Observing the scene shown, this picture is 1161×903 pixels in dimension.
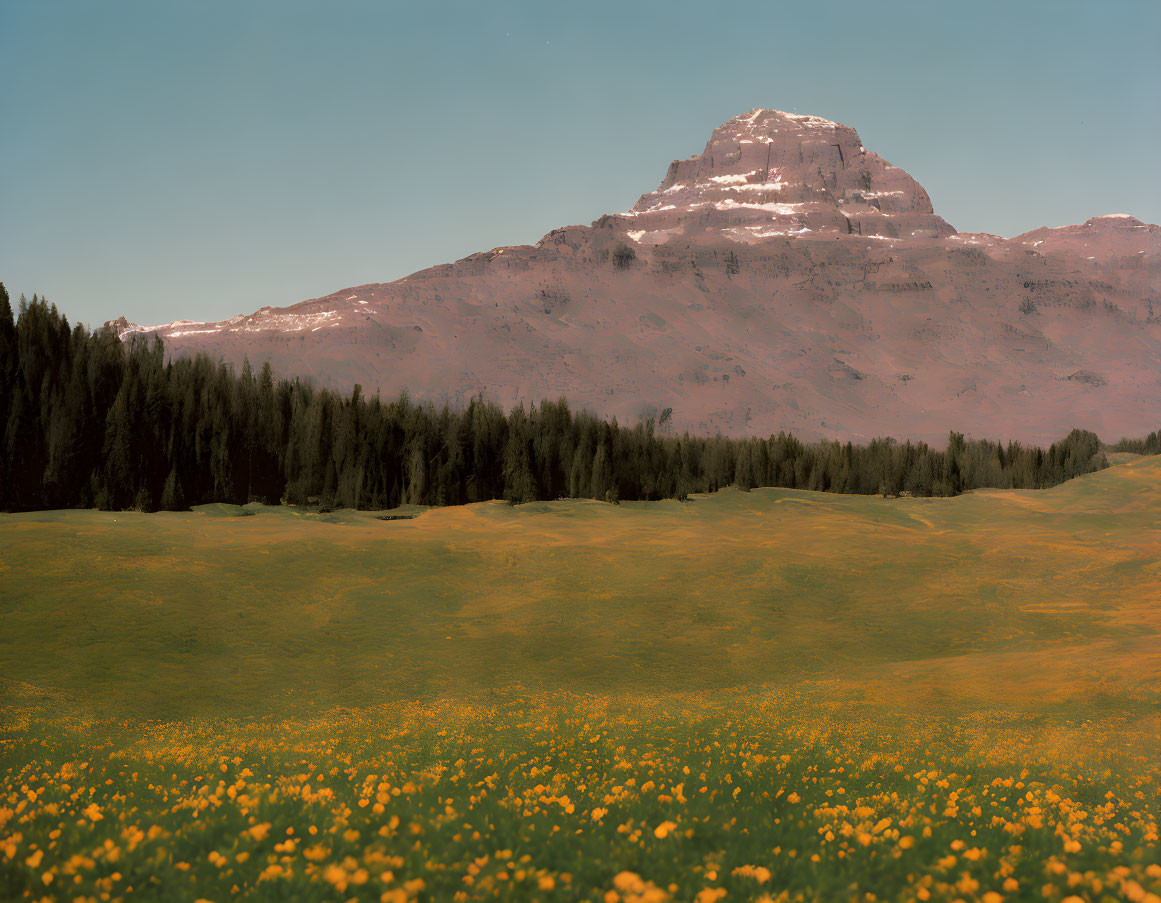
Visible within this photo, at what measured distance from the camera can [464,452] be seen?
3475 cm

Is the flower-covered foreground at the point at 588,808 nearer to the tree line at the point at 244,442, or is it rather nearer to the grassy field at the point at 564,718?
the grassy field at the point at 564,718

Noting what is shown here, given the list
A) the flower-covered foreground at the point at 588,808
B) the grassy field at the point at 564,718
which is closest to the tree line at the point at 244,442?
the grassy field at the point at 564,718

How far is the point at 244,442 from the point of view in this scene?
30.1 m

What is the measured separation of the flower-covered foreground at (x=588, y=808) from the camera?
18.9ft

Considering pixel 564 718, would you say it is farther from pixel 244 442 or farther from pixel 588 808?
pixel 244 442

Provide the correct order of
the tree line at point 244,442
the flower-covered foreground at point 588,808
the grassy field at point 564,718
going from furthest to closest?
1. the tree line at point 244,442
2. the grassy field at point 564,718
3. the flower-covered foreground at point 588,808

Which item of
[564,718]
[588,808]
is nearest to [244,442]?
[564,718]

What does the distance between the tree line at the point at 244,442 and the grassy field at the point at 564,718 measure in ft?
14.2

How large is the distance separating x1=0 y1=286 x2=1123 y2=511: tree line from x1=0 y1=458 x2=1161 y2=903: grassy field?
4.33 meters

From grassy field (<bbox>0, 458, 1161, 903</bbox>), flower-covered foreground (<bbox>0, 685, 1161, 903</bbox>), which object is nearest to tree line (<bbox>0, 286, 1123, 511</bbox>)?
grassy field (<bbox>0, 458, 1161, 903</bbox>)

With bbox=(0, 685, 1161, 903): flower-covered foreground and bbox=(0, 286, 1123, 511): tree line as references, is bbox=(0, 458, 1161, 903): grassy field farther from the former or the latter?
bbox=(0, 286, 1123, 511): tree line

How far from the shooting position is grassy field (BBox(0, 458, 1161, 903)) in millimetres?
5984

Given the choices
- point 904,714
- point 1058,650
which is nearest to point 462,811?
point 904,714

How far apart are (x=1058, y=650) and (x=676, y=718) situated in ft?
24.8
